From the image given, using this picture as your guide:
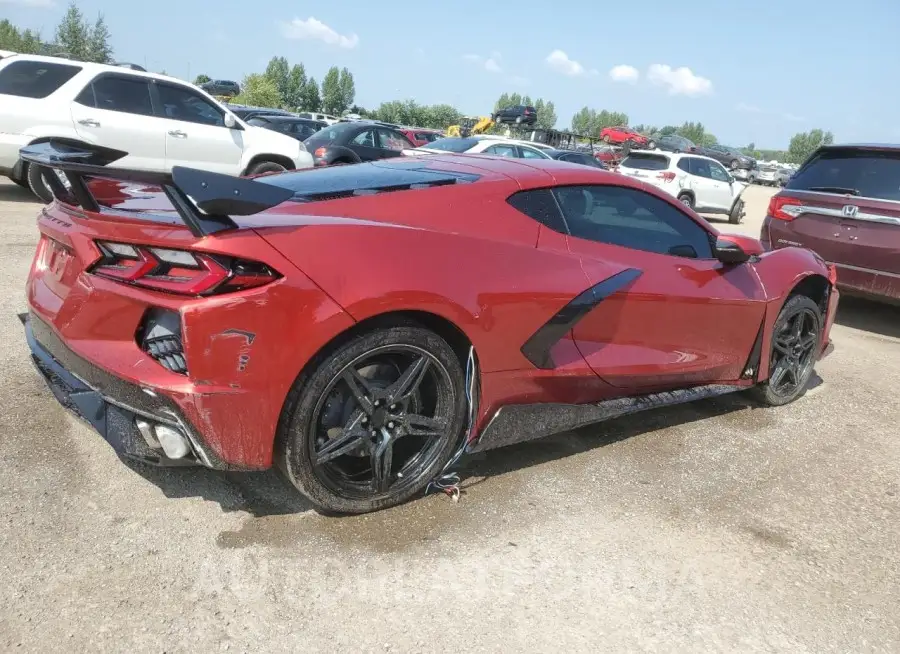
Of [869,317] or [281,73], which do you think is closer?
[869,317]

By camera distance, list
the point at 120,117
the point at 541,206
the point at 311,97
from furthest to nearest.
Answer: the point at 311,97 < the point at 120,117 < the point at 541,206

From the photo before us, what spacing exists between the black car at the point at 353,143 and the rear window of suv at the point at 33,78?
4.71m

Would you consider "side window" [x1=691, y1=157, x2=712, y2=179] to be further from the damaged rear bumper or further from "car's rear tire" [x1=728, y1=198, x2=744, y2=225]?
the damaged rear bumper

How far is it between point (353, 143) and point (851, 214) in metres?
9.14

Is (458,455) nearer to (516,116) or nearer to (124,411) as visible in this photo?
(124,411)

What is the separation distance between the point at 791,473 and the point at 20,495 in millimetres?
3478

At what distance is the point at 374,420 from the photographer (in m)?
2.67

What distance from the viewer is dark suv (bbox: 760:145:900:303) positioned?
618 cm

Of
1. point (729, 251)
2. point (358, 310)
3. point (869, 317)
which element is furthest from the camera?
point (869, 317)

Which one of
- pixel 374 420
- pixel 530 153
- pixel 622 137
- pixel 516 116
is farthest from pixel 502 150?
pixel 622 137

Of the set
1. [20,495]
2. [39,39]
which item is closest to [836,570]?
[20,495]

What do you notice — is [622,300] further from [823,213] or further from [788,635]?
[823,213]

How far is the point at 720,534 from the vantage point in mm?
2934

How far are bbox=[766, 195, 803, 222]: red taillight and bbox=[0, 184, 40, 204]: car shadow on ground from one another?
8.87m
